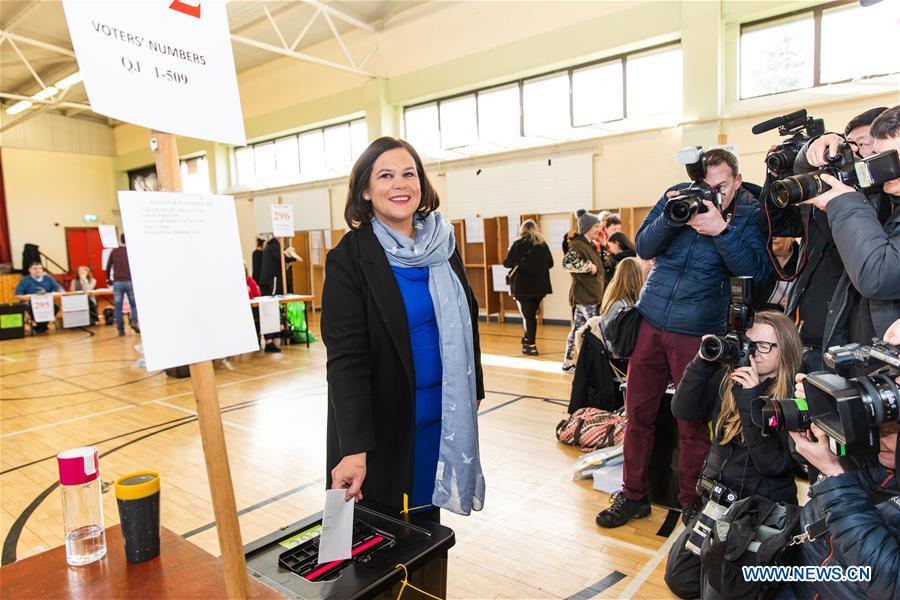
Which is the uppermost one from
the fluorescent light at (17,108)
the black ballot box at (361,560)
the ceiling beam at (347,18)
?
the fluorescent light at (17,108)

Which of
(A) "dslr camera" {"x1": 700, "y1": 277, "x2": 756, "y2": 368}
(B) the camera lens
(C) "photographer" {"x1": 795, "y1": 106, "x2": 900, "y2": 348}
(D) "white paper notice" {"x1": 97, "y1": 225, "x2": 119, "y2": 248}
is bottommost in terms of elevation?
(A) "dslr camera" {"x1": 700, "y1": 277, "x2": 756, "y2": 368}

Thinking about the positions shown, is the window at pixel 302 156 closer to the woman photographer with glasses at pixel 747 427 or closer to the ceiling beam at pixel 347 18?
the ceiling beam at pixel 347 18

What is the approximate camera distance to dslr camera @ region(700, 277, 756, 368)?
1834 millimetres

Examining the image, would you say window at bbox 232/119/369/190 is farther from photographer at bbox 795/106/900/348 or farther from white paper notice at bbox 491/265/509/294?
photographer at bbox 795/106/900/348

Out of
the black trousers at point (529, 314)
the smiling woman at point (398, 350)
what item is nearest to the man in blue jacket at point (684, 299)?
the smiling woman at point (398, 350)

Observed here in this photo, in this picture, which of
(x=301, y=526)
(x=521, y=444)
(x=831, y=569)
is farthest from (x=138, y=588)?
(x=521, y=444)

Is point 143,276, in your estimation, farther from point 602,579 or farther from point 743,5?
point 743,5

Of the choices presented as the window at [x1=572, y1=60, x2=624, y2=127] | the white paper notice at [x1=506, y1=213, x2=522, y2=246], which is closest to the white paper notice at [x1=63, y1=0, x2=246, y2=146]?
the window at [x1=572, y1=60, x2=624, y2=127]

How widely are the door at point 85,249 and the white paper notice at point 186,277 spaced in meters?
17.4

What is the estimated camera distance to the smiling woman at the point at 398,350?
1424 mm

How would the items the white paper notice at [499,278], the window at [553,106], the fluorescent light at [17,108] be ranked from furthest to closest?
the fluorescent light at [17,108], the white paper notice at [499,278], the window at [553,106]

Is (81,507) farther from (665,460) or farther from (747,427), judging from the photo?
(665,460)

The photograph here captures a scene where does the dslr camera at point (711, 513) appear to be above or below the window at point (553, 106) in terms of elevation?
below

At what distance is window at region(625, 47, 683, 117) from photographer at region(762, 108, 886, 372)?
644 cm
